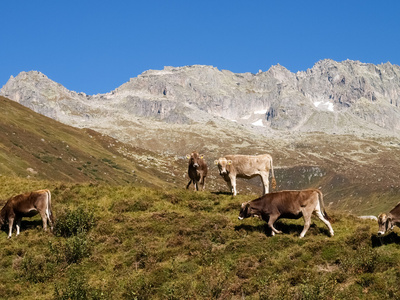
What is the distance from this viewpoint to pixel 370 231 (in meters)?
20.5

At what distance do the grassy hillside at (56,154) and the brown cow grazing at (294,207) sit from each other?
48.9 m

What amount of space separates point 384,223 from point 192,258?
8426mm

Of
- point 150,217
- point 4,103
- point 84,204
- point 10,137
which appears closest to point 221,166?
point 150,217

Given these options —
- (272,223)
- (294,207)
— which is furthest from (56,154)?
(294,207)

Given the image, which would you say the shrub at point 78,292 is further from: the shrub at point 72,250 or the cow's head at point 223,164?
the cow's head at point 223,164

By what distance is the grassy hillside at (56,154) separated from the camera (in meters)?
77.7

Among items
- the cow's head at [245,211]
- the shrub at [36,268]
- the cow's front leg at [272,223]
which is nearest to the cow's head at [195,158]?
the cow's head at [245,211]

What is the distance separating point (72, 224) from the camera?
22.6 m

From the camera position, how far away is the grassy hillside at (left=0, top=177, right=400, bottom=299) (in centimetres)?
1683

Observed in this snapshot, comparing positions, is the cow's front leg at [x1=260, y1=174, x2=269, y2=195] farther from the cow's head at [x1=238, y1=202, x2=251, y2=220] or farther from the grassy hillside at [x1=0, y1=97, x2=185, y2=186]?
the grassy hillside at [x1=0, y1=97, x2=185, y2=186]

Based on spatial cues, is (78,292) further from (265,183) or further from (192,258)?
(265,183)

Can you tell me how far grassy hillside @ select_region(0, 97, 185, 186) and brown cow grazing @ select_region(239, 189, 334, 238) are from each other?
48.9 m

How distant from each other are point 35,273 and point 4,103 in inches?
4314

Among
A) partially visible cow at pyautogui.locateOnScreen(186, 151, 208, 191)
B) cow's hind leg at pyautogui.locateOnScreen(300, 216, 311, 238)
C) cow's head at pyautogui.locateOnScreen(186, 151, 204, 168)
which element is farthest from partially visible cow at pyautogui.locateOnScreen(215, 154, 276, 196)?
cow's hind leg at pyautogui.locateOnScreen(300, 216, 311, 238)
